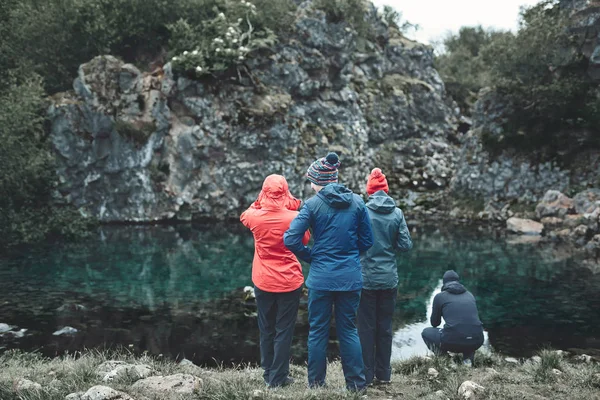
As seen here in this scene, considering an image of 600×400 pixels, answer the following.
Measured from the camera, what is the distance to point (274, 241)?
6945mm

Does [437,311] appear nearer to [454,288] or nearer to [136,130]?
[454,288]

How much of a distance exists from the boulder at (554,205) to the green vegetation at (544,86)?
3.26 metres

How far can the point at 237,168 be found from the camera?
31547mm

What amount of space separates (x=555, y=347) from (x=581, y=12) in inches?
979

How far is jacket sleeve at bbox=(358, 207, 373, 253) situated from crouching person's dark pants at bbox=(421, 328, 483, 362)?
3.22 m

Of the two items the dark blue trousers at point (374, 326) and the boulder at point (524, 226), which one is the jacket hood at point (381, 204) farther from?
the boulder at point (524, 226)

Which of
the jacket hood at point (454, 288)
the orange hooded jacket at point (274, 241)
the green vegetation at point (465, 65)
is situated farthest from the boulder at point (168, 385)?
the green vegetation at point (465, 65)

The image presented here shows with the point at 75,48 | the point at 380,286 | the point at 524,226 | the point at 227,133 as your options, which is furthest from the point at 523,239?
the point at 75,48

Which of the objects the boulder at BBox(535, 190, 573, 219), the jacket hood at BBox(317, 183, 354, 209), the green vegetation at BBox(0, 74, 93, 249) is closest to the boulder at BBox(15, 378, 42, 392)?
the jacket hood at BBox(317, 183, 354, 209)

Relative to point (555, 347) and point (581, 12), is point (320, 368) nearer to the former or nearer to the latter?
point (555, 347)

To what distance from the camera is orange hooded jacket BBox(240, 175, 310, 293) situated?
689 cm

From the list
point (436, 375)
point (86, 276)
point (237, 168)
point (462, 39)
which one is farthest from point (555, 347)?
point (462, 39)

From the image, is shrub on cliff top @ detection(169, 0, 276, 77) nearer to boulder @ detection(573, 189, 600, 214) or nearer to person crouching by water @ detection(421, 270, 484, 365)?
boulder @ detection(573, 189, 600, 214)

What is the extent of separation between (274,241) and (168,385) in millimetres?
2258
